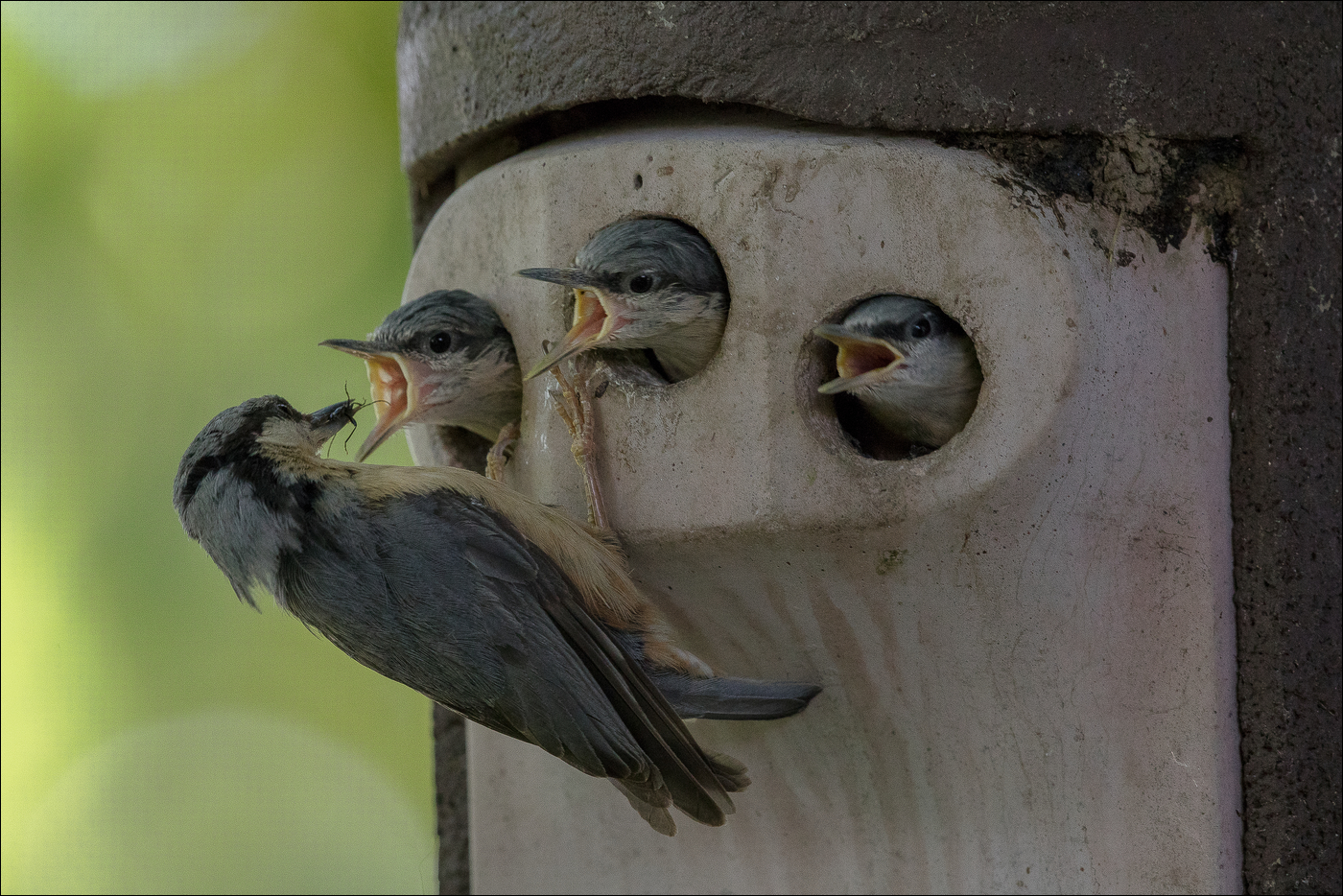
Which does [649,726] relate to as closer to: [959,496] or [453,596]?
[453,596]

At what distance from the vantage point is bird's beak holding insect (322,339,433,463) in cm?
298

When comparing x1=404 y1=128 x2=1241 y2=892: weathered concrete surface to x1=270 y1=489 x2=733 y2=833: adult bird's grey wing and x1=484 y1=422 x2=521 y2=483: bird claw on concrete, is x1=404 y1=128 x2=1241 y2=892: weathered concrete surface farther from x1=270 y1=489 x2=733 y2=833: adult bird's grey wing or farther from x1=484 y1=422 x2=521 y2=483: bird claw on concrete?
x1=270 y1=489 x2=733 y2=833: adult bird's grey wing

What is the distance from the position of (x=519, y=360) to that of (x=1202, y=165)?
138cm

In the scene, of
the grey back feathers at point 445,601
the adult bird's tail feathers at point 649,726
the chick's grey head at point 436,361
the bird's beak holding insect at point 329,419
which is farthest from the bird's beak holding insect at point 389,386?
the adult bird's tail feathers at point 649,726

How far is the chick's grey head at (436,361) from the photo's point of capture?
2971 millimetres

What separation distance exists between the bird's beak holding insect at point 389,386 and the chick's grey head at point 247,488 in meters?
0.27

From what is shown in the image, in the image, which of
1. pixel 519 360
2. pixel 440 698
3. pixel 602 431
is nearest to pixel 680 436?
pixel 602 431

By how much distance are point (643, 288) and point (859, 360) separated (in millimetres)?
425

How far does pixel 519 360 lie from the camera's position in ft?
9.86

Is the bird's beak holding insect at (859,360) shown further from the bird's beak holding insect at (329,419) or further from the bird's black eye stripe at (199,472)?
the bird's black eye stripe at (199,472)

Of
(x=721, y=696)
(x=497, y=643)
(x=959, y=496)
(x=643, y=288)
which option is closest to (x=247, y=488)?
(x=497, y=643)

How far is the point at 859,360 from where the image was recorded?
2738mm

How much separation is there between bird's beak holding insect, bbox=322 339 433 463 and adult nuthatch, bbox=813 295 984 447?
855 mm

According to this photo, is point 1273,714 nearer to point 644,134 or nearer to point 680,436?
point 680,436
